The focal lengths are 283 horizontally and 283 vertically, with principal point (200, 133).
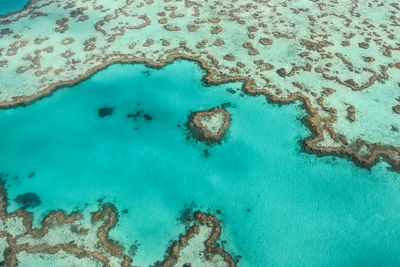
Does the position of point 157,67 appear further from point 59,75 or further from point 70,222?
point 70,222

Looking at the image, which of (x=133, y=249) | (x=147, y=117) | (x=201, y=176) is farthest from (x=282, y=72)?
(x=133, y=249)

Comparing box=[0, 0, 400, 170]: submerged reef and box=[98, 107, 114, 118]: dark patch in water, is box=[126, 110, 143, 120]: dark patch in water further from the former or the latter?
box=[0, 0, 400, 170]: submerged reef

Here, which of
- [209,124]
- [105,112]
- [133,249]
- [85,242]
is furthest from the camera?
[105,112]

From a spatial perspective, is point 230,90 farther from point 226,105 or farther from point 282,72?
point 282,72

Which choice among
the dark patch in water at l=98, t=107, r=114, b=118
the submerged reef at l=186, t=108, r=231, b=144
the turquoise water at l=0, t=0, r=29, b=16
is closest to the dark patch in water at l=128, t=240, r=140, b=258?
the submerged reef at l=186, t=108, r=231, b=144

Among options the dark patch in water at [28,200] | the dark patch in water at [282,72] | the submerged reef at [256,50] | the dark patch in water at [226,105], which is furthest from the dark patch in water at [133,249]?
the dark patch in water at [282,72]

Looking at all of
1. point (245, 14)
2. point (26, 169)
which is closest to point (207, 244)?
point (26, 169)
